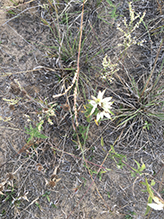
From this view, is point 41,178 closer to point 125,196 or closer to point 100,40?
point 125,196

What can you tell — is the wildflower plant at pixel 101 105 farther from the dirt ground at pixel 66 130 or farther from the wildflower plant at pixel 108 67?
the dirt ground at pixel 66 130

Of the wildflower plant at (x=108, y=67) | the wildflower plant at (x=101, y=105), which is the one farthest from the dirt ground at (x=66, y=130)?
the wildflower plant at (x=101, y=105)

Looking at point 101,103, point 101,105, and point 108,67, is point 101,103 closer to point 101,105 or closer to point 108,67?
point 101,105

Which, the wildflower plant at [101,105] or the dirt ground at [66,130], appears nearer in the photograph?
the wildflower plant at [101,105]

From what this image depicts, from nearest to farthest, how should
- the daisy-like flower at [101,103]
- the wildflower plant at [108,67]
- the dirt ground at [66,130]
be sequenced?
the daisy-like flower at [101,103], the wildflower plant at [108,67], the dirt ground at [66,130]

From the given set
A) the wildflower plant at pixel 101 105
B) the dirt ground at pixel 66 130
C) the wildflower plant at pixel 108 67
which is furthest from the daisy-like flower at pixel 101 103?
the dirt ground at pixel 66 130

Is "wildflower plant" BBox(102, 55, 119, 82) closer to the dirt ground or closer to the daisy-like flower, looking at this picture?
the dirt ground

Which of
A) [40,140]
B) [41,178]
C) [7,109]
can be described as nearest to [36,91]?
[7,109]

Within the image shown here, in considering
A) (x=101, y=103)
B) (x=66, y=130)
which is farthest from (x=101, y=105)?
(x=66, y=130)

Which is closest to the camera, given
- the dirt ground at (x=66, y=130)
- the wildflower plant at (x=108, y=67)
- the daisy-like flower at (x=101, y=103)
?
the daisy-like flower at (x=101, y=103)
